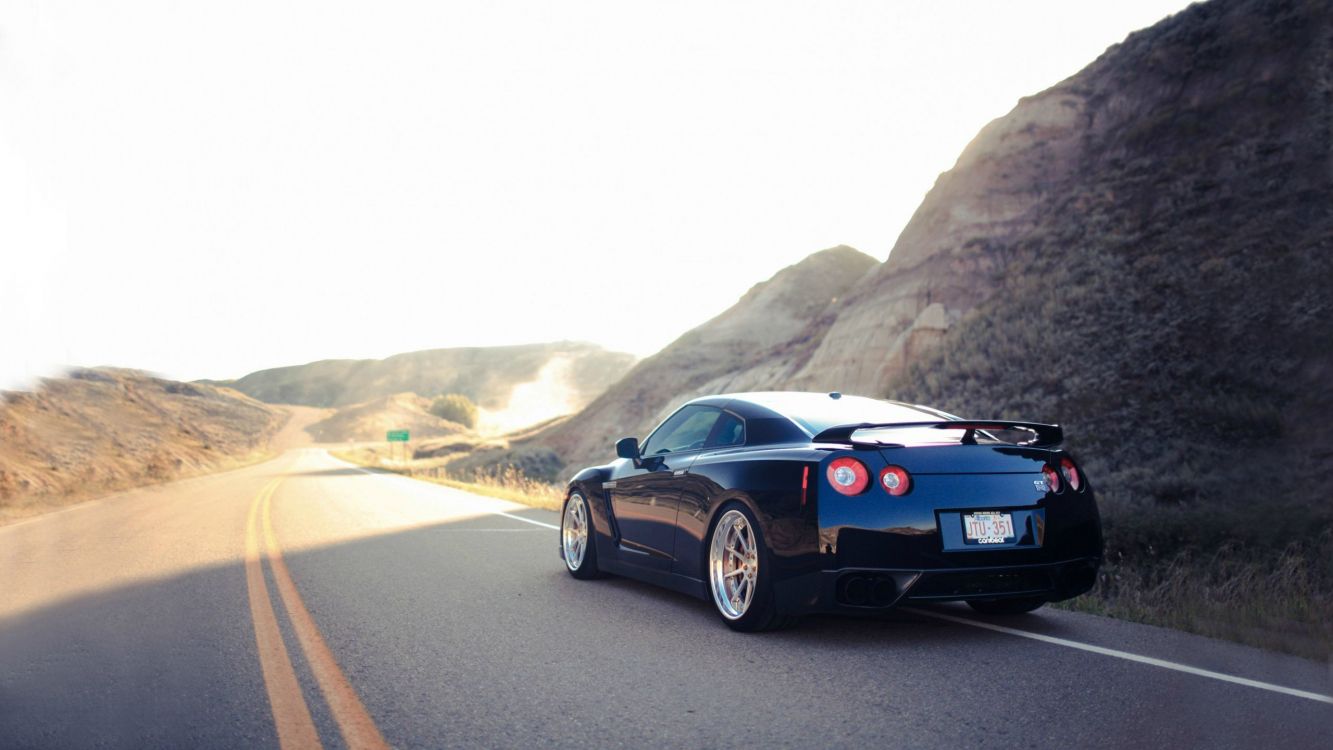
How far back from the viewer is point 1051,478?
5441mm

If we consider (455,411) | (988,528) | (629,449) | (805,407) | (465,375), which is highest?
(465,375)

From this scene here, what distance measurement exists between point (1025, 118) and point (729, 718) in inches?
1267

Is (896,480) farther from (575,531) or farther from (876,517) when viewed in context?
(575,531)

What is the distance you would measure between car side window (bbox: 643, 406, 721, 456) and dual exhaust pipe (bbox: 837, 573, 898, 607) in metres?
2.06

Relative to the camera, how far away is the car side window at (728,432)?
6.25 metres

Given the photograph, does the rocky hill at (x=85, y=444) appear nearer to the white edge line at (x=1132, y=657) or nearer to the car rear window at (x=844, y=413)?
the car rear window at (x=844, y=413)

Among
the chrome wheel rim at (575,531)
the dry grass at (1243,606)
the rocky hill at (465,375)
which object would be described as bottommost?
the dry grass at (1243,606)

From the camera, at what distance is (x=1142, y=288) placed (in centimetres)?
2091

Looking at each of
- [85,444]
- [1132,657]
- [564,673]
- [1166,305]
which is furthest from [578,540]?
[85,444]

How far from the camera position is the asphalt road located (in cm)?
379

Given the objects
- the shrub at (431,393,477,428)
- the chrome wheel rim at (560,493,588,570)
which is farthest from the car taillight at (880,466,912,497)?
the shrub at (431,393,477,428)

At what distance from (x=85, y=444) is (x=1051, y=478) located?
110ft

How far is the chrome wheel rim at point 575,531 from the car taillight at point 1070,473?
12.3ft

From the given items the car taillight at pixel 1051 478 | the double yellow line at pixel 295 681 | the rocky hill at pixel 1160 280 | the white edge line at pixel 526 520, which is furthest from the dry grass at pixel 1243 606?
the white edge line at pixel 526 520
